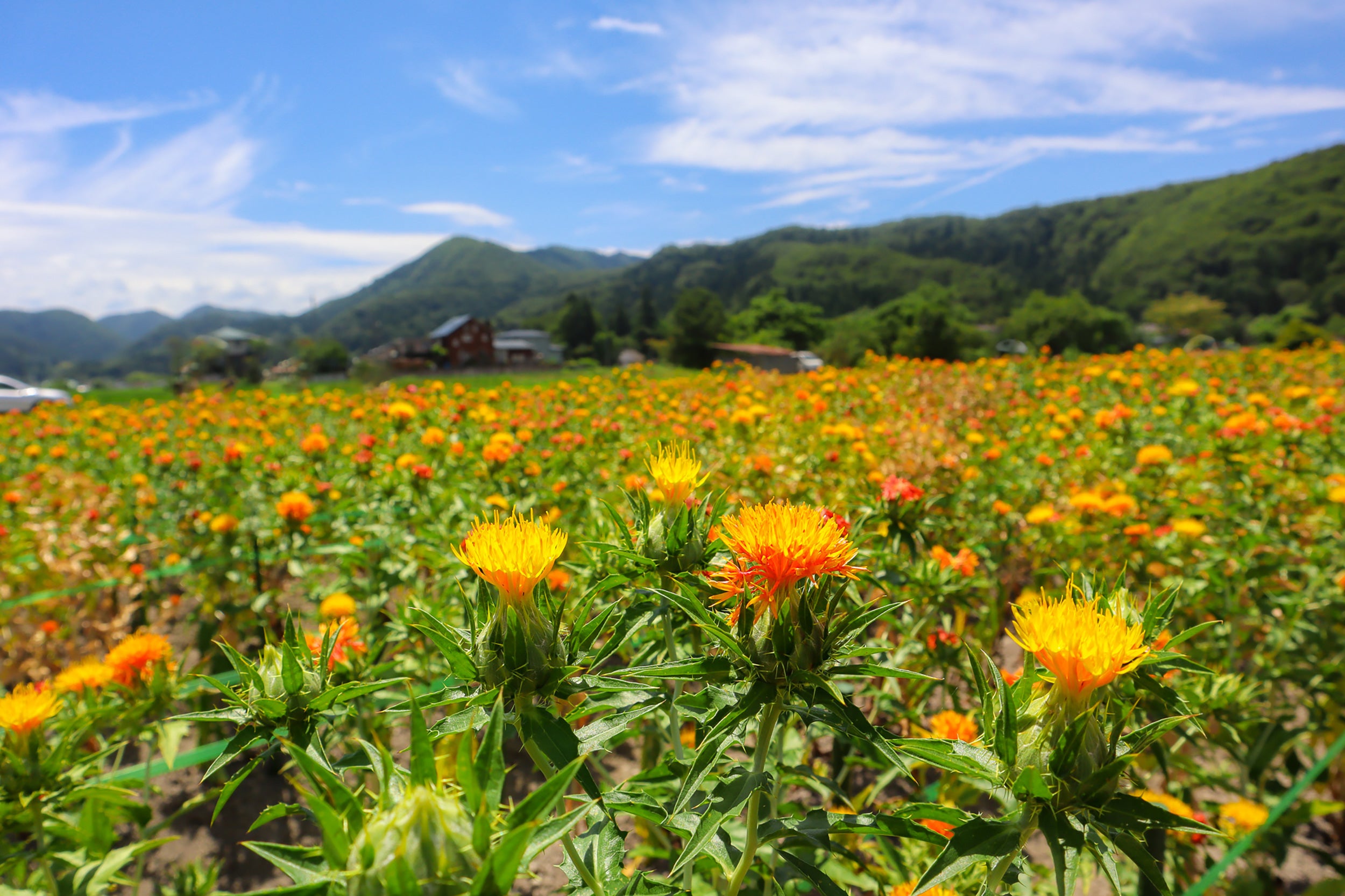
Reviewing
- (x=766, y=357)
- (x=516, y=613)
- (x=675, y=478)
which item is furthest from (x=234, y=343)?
(x=516, y=613)

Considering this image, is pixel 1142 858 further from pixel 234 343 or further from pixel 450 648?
pixel 234 343

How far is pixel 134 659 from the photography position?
191 centimetres

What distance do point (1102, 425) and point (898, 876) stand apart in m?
4.08

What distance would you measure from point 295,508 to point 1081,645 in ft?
11.6

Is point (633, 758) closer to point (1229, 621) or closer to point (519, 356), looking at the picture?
point (1229, 621)

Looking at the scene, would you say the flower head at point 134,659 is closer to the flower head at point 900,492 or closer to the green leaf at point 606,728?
the green leaf at point 606,728

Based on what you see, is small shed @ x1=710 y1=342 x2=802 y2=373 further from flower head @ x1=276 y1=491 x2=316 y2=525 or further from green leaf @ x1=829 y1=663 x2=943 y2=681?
green leaf @ x1=829 y1=663 x2=943 y2=681

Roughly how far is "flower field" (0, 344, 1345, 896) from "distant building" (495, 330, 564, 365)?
6702cm

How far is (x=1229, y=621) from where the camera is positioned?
291 cm

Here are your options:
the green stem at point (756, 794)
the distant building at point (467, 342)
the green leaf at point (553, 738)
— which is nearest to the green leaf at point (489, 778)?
the green leaf at point (553, 738)

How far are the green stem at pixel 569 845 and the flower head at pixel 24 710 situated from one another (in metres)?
1.20

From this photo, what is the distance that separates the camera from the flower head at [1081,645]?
→ 2.75 ft

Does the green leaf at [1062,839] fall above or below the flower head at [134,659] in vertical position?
A: above

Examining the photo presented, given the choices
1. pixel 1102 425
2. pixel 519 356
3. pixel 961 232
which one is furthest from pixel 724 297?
pixel 1102 425
